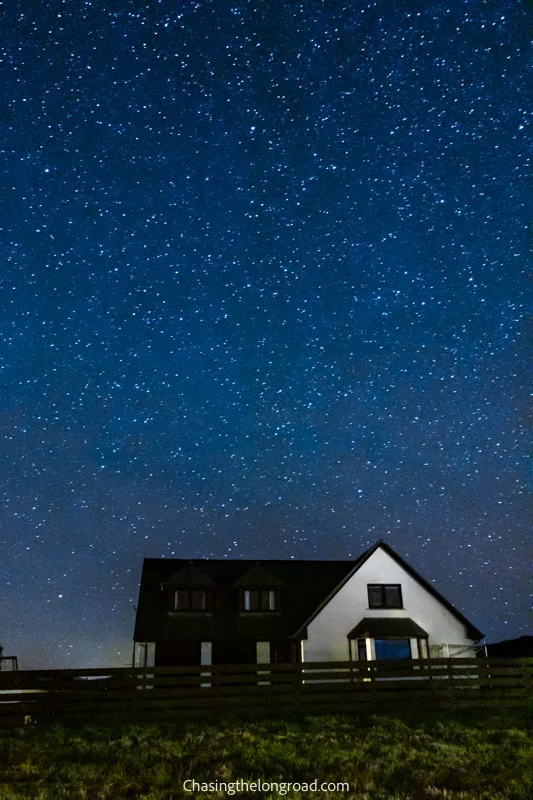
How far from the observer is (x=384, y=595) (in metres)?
31.1

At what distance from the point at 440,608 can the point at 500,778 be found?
22.7 metres

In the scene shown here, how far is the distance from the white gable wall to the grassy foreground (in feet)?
51.6

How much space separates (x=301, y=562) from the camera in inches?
1465

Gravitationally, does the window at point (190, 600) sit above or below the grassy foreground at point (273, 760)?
above

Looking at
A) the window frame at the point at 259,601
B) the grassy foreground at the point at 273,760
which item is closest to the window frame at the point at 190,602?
the window frame at the point at 259,601

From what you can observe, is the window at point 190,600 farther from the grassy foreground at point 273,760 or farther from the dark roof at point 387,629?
the grassy foreground at point 273,760

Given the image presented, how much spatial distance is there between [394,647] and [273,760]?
2071cm

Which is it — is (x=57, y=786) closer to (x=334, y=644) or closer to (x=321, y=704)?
(x=321, y=704)

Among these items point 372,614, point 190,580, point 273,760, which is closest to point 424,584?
point 372,614

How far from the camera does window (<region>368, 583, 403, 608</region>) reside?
31.0 meters

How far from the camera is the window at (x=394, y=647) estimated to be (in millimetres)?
29703

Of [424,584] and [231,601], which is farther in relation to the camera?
[231,601]

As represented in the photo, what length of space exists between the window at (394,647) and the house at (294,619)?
4 centimetres

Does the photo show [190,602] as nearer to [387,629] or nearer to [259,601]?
[259,601]
